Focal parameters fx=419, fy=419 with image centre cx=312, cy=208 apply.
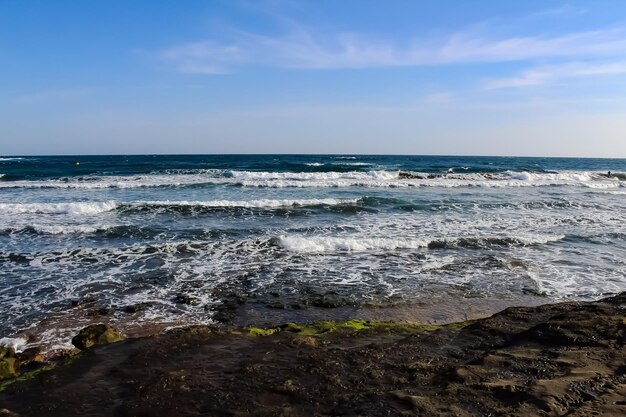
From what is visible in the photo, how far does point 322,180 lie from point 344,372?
29832mm

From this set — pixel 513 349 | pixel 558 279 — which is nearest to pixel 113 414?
pixel 513 349

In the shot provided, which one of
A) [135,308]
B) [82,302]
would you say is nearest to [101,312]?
[135,308]

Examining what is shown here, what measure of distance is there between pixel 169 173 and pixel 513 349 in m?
38.4

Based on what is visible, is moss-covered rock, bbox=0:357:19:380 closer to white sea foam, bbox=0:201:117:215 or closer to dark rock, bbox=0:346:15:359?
dark rock, bbox=0:346:15:359

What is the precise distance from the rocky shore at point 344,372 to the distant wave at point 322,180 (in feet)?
80.7

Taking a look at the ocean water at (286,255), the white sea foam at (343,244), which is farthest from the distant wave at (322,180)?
the white sea foam at (343,244)

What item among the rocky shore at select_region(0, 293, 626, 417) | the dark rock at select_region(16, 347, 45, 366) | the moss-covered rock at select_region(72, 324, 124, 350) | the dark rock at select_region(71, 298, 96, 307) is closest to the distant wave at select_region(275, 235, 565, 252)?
the dark rock at select_region(71, 298, 96, 307)

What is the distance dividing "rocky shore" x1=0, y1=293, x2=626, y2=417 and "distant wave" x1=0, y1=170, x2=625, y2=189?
2460 centimetres

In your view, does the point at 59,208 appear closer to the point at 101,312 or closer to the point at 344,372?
the point at 101,312

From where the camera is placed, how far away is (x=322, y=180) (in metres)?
33.9

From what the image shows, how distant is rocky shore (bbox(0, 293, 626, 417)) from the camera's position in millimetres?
3645

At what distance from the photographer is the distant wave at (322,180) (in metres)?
30.2

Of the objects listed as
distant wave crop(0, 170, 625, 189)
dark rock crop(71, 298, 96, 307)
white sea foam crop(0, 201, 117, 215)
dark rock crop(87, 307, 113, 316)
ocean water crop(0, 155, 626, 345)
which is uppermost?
distant wave crop(0, 170, 625, 189)

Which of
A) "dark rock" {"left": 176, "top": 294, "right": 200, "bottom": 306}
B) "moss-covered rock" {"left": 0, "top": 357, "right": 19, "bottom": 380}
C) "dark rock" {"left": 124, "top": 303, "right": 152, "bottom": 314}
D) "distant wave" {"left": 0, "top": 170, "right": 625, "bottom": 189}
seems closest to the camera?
"moss-covered rock" {"left": 0, "top": 357, "right": 19, "bottom": 380}
